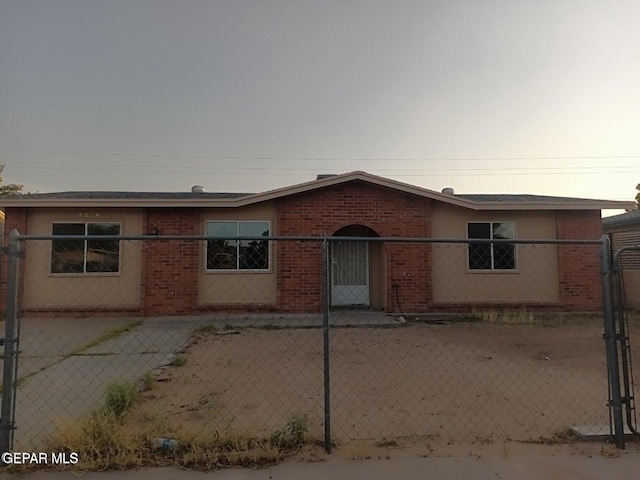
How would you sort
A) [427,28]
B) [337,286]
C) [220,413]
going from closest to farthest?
[220,413] → [427,28] → [337,286]

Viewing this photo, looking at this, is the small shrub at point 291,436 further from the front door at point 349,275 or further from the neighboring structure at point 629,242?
the neighboring structure at point 629,242

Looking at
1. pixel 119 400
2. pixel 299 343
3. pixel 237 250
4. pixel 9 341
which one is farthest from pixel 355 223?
pixel 9 341

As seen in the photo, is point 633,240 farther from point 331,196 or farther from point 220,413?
point 220,413

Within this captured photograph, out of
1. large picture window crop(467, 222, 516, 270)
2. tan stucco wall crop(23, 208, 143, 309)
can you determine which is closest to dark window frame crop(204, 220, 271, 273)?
tan stucco wall crop(23, 208, 143, 309)

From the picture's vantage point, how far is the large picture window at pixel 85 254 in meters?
11.6

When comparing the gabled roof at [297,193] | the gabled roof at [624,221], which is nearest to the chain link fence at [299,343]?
the gabled roof at [297,193]

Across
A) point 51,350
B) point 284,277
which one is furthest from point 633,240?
point 51,350

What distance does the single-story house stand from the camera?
11.5m

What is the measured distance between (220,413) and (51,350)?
5.01 metres

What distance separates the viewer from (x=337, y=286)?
12.8 metres

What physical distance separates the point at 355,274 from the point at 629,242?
37.5 feet

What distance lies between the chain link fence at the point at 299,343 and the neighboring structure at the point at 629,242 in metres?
2.12

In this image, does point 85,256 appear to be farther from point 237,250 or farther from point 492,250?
point 492,250

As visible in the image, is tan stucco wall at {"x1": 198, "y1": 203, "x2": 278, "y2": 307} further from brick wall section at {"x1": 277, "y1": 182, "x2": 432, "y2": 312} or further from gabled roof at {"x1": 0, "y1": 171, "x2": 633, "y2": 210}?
gabled roof at {"x1": 0, "y1": 171, "x2": 633, "y2": 210}
